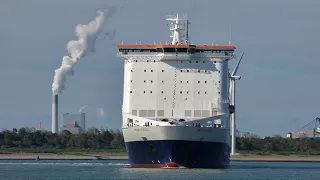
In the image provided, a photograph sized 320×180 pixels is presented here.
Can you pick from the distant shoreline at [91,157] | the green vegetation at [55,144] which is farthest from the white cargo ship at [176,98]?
the green vegetation at [55,144]

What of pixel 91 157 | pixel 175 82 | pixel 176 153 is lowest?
pixel 176 153

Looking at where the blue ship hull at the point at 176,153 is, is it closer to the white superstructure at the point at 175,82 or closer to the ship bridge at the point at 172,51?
the white superstructure at the point at 175,82

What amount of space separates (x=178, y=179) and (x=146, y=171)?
12.7 meters

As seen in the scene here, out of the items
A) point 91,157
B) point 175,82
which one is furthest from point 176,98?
point 91,157

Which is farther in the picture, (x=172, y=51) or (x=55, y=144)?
(x=55, y=144)

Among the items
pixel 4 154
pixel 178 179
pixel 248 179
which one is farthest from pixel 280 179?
pixel 4 154

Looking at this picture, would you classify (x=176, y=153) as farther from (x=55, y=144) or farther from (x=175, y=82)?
(x=55, y=144)

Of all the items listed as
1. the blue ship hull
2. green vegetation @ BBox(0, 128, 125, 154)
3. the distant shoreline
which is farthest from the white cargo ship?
green vegetation @ BBox(0, 128, 125, 154)

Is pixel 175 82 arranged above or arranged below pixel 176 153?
above

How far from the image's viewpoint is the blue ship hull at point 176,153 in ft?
365

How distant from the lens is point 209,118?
374 ft

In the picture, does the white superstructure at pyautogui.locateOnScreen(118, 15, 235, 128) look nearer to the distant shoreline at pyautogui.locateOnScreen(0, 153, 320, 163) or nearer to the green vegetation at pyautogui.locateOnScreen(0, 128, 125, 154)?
the distant shoreline at pyautogui.locateOnScreen(0, 153, 320, 163)

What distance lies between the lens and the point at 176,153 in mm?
111125

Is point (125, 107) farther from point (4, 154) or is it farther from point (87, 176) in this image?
point (4, 154)
